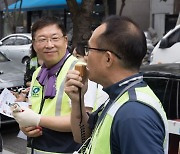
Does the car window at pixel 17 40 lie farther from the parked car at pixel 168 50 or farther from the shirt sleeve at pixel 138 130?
the shirt sleeve at pixel 138 130

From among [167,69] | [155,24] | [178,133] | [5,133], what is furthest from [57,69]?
[155,24]

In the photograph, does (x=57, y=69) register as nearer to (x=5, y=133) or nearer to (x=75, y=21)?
(x=5, y=133)

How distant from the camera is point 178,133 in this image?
147 inches

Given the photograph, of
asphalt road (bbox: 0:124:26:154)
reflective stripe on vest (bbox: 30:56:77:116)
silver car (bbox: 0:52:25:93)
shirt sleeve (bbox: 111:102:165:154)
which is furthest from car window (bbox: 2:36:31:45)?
shirt sleeve (bbox: 111:102:165:154)

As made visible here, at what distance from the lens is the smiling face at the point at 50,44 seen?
2885 mm

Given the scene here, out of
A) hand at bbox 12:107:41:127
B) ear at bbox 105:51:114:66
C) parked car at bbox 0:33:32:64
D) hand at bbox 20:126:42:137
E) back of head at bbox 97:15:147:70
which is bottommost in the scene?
parked car at bbox 0:33:32:64

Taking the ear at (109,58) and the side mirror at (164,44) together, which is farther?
the side mirror at (164,44)

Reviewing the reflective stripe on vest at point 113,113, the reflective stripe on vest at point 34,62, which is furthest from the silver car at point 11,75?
the reflective stripe on vest at point 113,113

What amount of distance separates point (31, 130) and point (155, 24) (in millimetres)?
21450

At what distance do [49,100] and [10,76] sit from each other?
4998mm

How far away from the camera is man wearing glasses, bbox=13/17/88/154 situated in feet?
8.66

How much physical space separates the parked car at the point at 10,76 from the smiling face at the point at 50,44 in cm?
386

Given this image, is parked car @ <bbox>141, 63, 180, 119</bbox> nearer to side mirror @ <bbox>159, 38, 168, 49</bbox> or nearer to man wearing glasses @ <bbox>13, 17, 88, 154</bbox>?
man wearing glasses @ <bbox>13, 17, 88, 154</bbox>

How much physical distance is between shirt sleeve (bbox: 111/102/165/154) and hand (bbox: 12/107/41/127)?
102 centimetres
